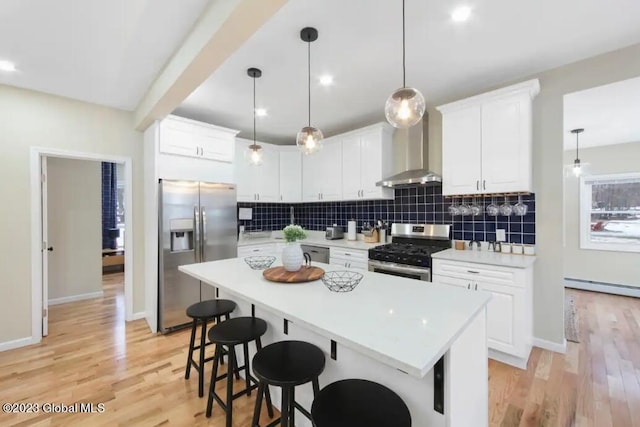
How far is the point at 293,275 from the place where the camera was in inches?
75.5

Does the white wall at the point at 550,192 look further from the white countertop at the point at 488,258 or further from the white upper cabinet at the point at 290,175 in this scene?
A: the white upper cabinet at the point at 290,175

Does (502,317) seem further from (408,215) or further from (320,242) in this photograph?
(320,242)

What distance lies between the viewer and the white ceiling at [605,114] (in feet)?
9.09

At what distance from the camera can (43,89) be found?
293cm

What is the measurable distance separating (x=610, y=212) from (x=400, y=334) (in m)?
5.97

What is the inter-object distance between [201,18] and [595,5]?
259 centimetres

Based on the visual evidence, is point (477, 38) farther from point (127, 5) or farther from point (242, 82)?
point (127, 5)

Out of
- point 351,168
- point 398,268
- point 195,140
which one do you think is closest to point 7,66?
point 195,140

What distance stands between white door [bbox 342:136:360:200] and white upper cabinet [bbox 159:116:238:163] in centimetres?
161

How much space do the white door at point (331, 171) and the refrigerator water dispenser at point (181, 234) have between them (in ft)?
6.59

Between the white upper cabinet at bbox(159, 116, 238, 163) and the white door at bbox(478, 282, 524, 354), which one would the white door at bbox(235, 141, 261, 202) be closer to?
the white upper cabinet at bbox(159, 116, 238, 163)

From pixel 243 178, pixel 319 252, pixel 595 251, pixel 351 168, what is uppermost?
pixel 351 168

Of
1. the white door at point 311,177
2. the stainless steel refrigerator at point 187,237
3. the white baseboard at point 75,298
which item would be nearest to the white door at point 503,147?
the white door at point 311,177

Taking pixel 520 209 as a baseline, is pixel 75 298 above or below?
below
